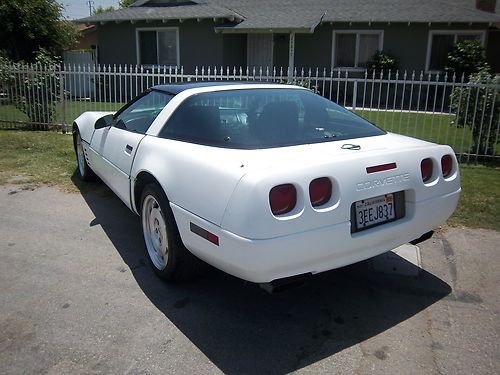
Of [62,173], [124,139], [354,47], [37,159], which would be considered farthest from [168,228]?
[354,47]

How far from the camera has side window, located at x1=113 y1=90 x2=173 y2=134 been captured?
3.97m

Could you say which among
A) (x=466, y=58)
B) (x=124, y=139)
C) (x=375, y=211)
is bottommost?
(x=375, y=211)

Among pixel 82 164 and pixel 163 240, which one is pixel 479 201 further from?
pixel 82 164

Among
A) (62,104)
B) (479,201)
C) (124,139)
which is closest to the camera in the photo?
(124,139)

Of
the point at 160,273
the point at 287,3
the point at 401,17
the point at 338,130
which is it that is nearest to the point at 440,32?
the point at 401,17

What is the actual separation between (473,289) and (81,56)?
2142 cm

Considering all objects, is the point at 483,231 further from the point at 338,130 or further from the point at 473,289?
the point at 338,130

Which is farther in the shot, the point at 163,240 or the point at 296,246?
the point at 163,240

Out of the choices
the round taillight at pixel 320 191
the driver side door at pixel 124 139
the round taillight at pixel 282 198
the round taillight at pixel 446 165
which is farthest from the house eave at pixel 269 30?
the round taillight at pixel 282 198

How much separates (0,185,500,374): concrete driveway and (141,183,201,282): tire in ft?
0.48

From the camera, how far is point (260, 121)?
10.9 ft

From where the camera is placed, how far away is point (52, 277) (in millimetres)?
3539

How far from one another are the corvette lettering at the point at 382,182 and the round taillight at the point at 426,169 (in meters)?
0.25

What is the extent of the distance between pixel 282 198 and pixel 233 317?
98 centimetres
